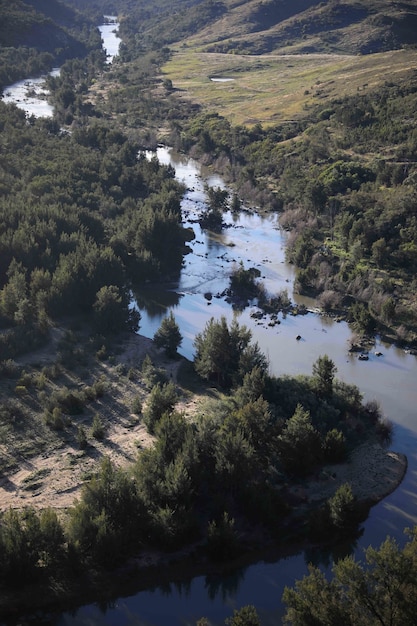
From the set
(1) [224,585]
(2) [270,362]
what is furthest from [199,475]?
(2) [270,362]

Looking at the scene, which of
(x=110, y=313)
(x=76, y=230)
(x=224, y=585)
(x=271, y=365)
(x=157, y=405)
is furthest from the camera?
(x=76, y=230)

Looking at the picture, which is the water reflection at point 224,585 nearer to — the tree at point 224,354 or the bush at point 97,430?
the bush at point 97,430

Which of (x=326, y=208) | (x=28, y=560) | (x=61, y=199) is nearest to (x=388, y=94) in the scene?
(x=326, y=208)

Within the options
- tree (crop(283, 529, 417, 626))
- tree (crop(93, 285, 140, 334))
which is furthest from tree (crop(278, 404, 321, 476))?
tree (crop(93, 285, 140, 334))

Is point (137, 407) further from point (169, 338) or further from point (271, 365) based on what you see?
point (271, 365)

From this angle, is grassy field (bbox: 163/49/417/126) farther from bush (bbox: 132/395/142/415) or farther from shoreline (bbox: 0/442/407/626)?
shoreline (bbox: 0/442/407/626)

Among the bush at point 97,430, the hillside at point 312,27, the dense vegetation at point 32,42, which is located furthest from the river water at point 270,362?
the hillside at point 312,27

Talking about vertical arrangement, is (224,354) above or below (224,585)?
above
